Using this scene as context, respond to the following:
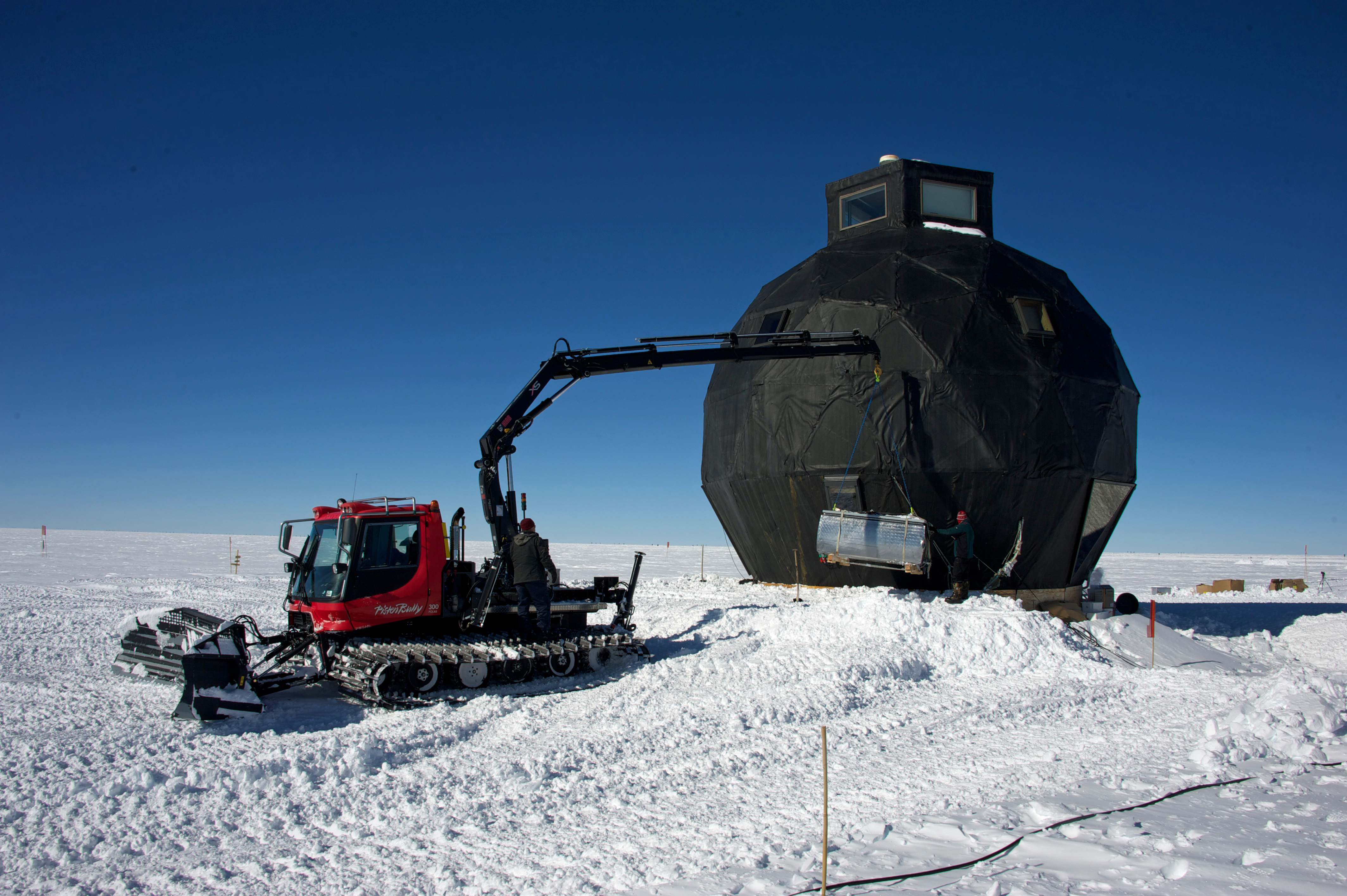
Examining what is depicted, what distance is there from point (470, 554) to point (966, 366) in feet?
156

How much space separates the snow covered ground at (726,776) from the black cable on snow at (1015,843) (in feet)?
0.16

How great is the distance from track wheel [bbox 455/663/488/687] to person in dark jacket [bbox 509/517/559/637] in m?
1.16

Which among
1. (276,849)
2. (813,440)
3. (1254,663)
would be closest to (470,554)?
(813,440)

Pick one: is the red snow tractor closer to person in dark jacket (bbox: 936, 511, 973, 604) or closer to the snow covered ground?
the snow covered ground

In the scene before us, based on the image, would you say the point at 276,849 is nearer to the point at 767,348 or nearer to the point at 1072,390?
the point at 767,348

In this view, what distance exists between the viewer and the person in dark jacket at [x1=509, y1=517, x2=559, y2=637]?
982 cm

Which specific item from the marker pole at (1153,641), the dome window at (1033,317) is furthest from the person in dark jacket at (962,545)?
the dome window at (1033,317)

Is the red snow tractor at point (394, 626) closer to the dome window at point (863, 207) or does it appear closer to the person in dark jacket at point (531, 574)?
the person in dark jacket at point (531, 574)

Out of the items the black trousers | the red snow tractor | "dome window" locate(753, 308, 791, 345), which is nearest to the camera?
the red snow tractor

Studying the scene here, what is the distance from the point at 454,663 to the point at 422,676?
349mm

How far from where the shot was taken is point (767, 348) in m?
13.5

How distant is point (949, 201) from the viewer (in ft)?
56.2

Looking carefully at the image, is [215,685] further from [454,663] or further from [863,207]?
[863,207]

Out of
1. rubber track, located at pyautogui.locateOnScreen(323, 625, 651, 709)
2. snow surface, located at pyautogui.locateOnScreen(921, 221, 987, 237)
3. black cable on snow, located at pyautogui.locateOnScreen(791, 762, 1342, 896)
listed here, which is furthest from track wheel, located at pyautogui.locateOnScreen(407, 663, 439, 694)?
snow surface, located at pyautogui.locateOnScreen(921, 221, 987, 237)
